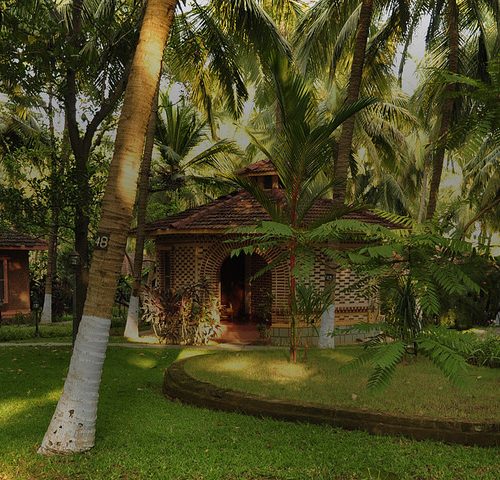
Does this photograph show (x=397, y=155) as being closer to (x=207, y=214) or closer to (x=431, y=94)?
(x=431, y=94)

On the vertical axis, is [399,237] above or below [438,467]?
above

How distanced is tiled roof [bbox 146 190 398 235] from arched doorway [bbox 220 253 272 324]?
2802 mm

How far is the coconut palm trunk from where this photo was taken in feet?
17.4

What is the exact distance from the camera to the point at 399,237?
141 inches

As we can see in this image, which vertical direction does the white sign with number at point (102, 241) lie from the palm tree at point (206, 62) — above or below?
below

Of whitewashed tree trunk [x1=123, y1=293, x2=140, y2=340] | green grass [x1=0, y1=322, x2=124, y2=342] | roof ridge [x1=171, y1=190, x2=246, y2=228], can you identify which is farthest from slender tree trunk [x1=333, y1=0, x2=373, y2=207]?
green grass [x1=0, y1=322, x2=124, y2=342]

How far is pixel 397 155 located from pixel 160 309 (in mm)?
16950

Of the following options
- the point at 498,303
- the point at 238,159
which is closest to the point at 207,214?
the point at 498,303

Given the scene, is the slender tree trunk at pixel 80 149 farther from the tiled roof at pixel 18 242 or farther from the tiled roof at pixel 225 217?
the tiled roof at pixel 18 242

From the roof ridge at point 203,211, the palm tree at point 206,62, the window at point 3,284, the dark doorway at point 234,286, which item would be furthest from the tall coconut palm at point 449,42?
the window at point 3,284

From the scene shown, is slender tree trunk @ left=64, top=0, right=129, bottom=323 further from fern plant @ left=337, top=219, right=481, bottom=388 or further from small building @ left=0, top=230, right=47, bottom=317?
small building @ left=0, top=230, right=47, bottom=317

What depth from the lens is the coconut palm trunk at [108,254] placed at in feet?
17.4

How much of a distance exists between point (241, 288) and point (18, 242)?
9833 mm

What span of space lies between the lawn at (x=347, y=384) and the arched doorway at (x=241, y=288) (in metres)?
8.93
